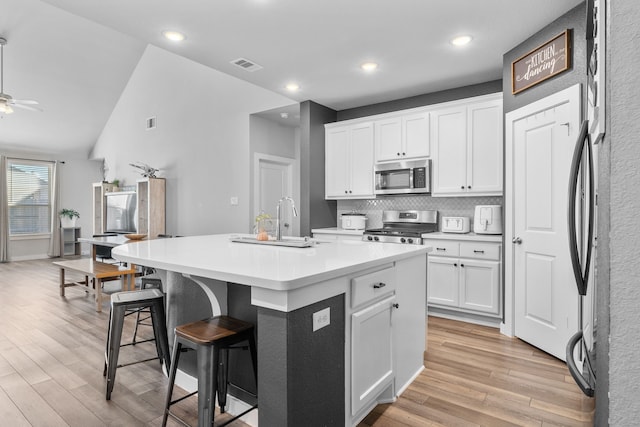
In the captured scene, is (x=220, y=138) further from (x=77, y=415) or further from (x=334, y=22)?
(x=77, y=415)

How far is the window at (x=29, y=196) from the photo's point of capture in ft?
26.5

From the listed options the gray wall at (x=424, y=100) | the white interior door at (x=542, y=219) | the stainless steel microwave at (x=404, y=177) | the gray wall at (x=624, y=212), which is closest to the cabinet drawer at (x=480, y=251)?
the white interior door at (x=542, y=219)

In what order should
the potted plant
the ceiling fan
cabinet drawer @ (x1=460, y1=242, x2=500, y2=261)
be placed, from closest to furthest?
cabinet drawer @ (x1=460, y1=242, x2=500, y2=261) < the ceiling fan < the potted plant

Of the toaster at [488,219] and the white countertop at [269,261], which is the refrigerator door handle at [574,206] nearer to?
the white countertop at [269,261]

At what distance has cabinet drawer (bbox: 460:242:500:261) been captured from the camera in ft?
11.3

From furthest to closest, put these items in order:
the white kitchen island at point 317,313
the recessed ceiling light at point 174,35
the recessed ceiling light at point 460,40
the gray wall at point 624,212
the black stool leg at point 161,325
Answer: the recessed ceiling light at point 460,40 → the recessed ceiling light at point 174,35 → the black stool leg at point 161,325 → the white kitchen island at point 317,313 → the gray wall at point 624,212

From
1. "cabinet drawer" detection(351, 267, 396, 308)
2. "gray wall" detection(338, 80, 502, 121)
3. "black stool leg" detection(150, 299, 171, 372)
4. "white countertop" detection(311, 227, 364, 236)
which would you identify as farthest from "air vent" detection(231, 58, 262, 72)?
"cabinet drawer" detection(351, 267, 396, 308)

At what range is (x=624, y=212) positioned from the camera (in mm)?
722

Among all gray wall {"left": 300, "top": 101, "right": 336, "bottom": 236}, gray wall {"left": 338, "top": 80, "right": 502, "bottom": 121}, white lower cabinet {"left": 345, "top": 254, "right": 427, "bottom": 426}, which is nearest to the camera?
white lower cabinet {"left": 345, "top": 254, "right": 427, "bottom": 426}

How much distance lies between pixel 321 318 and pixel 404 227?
3.16m

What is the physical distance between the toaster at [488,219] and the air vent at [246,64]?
2767mm

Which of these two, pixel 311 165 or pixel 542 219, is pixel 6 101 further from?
pixel 542 219

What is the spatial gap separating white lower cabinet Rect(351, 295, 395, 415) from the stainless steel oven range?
1.93 meters

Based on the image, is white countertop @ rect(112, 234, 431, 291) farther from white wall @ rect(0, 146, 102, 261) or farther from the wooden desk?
white wall @ rect(0, 146, 102, 261)
